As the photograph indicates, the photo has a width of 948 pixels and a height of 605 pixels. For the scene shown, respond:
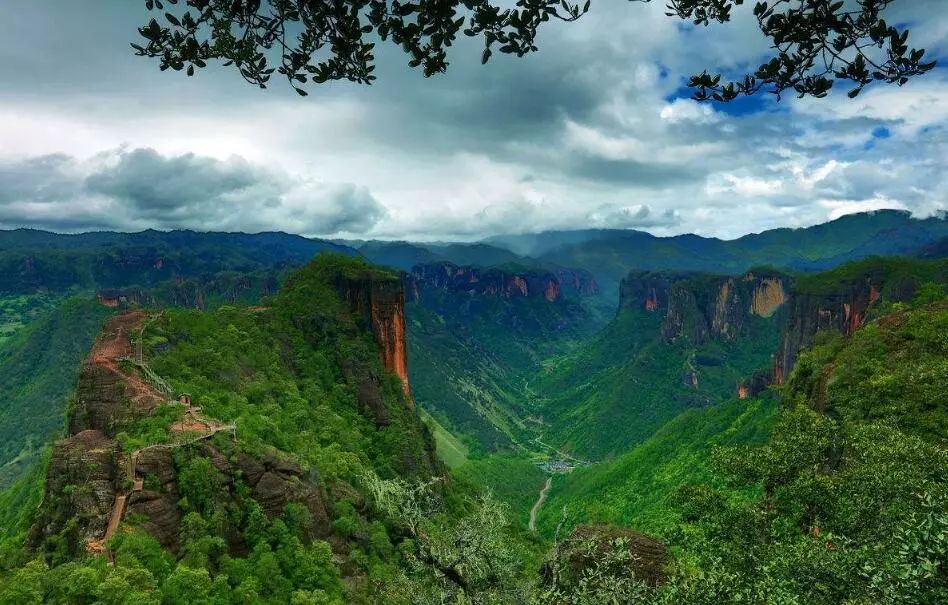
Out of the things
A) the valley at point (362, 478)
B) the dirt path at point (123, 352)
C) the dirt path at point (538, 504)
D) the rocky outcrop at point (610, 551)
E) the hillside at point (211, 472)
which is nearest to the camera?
the valley at point (362, 478)

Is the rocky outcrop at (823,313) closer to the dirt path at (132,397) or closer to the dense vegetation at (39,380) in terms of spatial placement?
the dirt path at (132,397)

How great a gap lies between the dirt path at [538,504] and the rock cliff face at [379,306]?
138ft

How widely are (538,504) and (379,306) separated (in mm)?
70429

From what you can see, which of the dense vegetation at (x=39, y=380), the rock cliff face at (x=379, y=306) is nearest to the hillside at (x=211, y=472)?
the rock cliff face at (x=379, y=306)

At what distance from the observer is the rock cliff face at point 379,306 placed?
76750mm

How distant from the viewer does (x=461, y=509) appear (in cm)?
6406

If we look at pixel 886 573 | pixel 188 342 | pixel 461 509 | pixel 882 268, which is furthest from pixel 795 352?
pixel 886 573

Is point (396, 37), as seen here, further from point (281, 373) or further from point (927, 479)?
point (281, 373)

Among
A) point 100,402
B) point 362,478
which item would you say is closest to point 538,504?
point 362,478

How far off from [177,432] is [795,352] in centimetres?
12514

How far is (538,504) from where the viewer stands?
125625 millimetres

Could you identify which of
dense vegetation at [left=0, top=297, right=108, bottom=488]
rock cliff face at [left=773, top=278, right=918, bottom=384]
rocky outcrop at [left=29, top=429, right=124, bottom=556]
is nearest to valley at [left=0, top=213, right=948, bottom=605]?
rocky outcrop at [left=29, top=429, right=124, bottom=556]

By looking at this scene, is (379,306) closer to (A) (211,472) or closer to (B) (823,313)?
(A) (211,472)

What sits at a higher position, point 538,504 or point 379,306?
point 379,306
